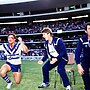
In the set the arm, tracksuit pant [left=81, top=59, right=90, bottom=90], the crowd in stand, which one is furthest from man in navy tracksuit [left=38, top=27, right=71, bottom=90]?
the crowd in stand

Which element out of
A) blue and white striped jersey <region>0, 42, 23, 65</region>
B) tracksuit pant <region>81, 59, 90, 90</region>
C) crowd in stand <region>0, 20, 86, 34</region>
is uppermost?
crowd in stand <region>0, 20, 86, 34</region>

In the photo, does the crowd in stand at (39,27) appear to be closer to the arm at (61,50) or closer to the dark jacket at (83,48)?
the arm at (61,50)

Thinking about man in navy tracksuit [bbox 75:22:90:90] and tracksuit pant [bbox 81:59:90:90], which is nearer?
man in navy tracksuit [bbox 75:22:90:90]

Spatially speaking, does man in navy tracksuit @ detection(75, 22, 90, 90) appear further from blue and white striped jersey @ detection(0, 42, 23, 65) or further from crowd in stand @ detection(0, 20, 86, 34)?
crowd in stand @ detection(0, 20, 86, 34)

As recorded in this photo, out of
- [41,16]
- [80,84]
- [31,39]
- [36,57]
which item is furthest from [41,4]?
[80,84]

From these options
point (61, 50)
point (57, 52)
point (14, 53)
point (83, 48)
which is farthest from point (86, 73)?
point (14, 53)

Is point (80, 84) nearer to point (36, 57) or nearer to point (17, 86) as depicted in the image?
point (17, 86)

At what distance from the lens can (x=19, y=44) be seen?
842 cm

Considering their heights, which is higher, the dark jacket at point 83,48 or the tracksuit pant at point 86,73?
the dark jacket at point 83,48

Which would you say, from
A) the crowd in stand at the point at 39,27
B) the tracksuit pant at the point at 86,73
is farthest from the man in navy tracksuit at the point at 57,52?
the crowd in stand at the point at 39,27

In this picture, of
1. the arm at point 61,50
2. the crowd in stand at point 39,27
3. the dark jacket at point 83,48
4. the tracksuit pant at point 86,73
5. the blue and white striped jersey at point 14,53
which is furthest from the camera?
the crowd in stand at point 39,27

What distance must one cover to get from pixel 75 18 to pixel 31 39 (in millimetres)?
6314

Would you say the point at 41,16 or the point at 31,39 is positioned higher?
the point at 41,16

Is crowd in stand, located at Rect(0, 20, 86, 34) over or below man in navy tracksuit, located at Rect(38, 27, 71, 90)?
over
